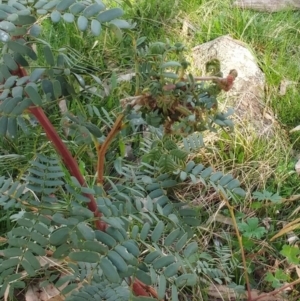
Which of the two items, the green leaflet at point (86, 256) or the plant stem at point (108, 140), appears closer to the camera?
the green leaflet at point (86, 256)

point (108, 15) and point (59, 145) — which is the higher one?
point (108, 15)

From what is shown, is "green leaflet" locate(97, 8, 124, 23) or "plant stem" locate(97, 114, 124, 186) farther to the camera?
"plant stem" locate(97, 114, 124, 186)

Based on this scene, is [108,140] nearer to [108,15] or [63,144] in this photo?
[63,144]

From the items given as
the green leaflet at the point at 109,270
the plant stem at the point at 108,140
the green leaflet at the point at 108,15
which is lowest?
the green leaflet at the point at 109,270

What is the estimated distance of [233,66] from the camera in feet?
6.64

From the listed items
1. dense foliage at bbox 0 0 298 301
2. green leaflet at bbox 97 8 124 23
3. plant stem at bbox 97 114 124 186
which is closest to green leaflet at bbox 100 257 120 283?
dense foliage at bbox 0 0 298 301

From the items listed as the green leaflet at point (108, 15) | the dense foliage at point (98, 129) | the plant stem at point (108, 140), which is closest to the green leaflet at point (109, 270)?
the dense foliage at point (98, 129)

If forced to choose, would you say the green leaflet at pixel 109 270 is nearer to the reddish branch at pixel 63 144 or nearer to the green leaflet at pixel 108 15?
the reddish branch at pixel 63 144

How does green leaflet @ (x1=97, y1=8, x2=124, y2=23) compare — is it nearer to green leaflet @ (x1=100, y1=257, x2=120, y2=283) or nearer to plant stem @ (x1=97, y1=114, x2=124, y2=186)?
plant stem @ (x1=97, y1=114, x2=124, y2=186)

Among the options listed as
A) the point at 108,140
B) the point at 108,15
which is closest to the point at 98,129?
the point at 108,140

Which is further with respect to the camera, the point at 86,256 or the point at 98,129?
the point at 98,129

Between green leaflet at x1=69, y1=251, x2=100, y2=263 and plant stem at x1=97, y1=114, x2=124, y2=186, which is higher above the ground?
plant stem at x1=97, y1=114, x2=124, y2=186

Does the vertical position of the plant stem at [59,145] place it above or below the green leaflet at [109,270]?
above

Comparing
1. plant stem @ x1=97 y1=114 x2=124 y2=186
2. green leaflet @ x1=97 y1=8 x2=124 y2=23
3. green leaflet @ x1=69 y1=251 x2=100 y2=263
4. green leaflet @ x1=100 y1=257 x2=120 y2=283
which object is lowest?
green leaflet @ x1=100 y1=257 x2=120 y2=283
